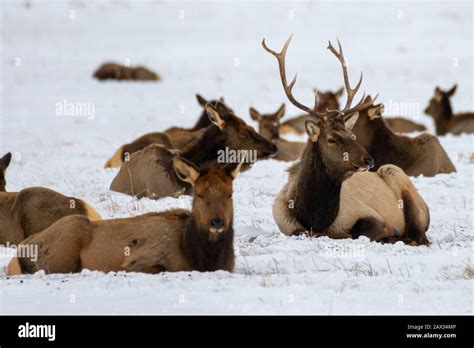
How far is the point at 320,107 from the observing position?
20.4 m

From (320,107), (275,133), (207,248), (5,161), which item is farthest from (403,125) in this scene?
(207,248)

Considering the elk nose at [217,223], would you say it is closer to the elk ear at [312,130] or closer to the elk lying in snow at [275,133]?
the elk ear at [312,130]

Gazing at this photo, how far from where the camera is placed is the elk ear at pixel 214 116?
45.0ft

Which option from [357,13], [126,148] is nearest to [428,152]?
[126,148]

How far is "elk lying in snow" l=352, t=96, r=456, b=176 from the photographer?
50.1 ft

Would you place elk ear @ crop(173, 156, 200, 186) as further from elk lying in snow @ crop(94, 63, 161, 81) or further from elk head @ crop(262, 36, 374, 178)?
elk lying in snow @ crop(94, 63, 161, 81)

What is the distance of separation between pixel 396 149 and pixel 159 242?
755cm

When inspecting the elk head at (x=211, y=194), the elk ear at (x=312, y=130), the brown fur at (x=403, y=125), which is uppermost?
the elk ear at (x=312, y=130)

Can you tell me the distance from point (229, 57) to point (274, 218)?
27679mm

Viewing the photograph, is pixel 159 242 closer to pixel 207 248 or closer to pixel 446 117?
pixel 207 248

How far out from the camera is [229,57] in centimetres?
3841

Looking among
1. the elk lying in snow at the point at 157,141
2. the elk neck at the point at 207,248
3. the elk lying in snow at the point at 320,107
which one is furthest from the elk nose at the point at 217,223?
the elk lying in snow at the point at 320,107

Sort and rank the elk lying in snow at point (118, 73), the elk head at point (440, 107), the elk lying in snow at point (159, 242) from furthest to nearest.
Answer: the elk lying in snow at point (118, 73)
the elk head at point (440, 107)
the elk lying in snow at point (159, 242)

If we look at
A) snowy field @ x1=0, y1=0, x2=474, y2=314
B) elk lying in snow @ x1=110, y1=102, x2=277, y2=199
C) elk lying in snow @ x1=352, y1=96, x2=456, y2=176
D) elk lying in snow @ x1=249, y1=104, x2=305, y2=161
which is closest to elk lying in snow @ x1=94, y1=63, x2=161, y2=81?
snowy field @ x1=0, y1=0, x2=474, y2=314
